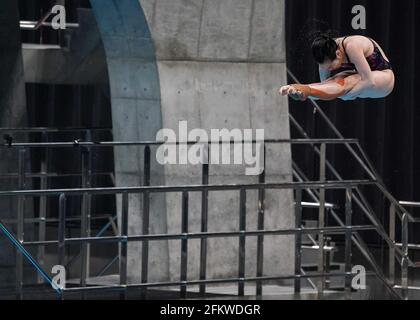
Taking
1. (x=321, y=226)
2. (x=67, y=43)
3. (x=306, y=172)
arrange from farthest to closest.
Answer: (x=306, y=172) → (x=67, y=43) → (x=321, y=226)

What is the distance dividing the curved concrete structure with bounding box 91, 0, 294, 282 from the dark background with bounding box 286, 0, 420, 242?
487 cm

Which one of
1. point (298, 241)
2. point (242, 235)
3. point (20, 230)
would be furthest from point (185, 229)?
point (20, 230)

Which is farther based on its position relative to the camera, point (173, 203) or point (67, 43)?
point (67, 43)

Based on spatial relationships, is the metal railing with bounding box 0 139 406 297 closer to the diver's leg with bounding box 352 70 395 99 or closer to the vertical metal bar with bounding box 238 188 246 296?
the vertical metal bar with bounding box 238 188 246 296

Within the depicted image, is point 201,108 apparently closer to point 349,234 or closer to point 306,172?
point 349,234

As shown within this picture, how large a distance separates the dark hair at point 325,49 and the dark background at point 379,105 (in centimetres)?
803

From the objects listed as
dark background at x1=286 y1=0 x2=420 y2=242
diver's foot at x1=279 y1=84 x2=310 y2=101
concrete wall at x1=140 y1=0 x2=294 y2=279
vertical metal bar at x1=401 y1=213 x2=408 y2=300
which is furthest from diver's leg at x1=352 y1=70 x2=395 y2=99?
dark background at x1=286 y1=0 x2=420 y2=242

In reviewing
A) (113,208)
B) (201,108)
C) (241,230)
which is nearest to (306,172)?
(113,208)

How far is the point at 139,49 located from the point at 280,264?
2.70 m

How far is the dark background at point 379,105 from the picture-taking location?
699 inches

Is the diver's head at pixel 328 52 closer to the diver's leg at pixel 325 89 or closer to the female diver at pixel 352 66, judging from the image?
the female diver at pixel 352 66

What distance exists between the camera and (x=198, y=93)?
1291cm

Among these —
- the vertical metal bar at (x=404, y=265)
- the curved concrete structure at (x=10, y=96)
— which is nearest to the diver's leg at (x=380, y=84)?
the vertical metal bar at (x=404, y=265)

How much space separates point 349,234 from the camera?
12070 mm
